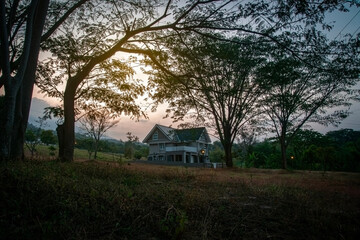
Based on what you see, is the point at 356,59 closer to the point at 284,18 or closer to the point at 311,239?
the point at 284,18

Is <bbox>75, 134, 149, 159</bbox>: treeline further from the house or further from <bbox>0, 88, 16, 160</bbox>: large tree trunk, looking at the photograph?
<bbox>0, 88, 16, 160</bbox>: large tree trunk

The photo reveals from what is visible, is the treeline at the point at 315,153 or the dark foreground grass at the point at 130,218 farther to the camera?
the treeline at the point at 315,153

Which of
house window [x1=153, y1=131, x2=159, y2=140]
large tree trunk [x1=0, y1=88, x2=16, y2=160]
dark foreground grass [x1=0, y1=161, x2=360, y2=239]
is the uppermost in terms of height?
house window [x1=153, y1=131, x2=159, y2=140]

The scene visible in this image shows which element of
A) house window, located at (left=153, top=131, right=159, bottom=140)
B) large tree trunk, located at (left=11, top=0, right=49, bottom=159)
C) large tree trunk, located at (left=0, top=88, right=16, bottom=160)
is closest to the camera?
large tree trunk, located at (left=0, top=88, right=16, bottom=160)

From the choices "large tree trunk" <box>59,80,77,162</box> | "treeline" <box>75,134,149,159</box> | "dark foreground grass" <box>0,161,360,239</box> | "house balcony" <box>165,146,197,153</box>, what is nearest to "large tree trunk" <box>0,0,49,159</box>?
"dark foreground grass" <box>0,161,360,239</box>

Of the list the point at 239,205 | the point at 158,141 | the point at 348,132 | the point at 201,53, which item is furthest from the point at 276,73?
the point at 348,132

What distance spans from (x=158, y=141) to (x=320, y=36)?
3585cm

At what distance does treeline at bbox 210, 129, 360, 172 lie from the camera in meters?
20.4

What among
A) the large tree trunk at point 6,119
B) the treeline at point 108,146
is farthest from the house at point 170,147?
the large tree trunk at point 6,119

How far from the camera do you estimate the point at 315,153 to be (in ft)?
61.2

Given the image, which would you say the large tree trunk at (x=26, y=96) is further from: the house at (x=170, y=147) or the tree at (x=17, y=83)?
the house at (x=170, y=147)

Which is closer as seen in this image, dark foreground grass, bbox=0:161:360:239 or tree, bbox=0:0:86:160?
dark foreground grass, bbox=0:161:360:239

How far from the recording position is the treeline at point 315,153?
20.4 m

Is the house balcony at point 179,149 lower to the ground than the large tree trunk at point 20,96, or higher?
lower
